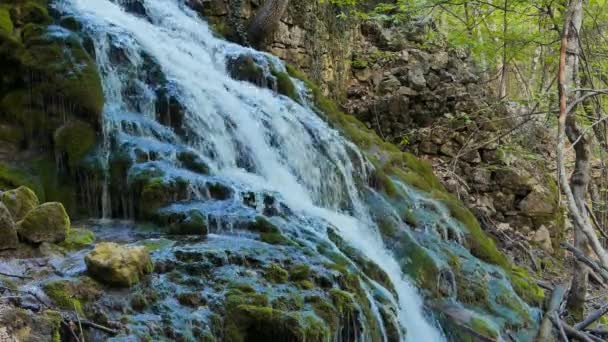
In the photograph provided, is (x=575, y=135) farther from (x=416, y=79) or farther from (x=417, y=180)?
(x=416, y=79)

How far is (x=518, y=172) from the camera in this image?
1166 cm

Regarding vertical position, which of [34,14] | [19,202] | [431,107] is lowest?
[19,202]

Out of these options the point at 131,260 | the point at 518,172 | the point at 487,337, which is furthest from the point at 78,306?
A: the point at 518,172

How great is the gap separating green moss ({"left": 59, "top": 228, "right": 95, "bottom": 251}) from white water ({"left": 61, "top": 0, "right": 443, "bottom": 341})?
1.33 m

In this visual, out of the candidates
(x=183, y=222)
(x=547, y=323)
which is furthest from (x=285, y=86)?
(x=547, y=323)

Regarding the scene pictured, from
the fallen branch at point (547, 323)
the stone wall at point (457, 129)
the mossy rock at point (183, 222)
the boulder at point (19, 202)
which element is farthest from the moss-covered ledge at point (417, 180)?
the boulder at point (19, 202)

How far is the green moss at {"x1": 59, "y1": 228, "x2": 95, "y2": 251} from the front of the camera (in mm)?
4191

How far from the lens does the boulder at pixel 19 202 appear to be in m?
3.98

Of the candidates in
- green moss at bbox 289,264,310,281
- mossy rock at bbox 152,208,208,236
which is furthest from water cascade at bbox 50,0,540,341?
green moss at bbox 289,264,310,281

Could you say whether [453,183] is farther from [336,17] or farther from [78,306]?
[78,306]

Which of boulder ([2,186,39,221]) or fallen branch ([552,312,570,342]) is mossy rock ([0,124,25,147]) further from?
fallen branch ([552,312,570,342])

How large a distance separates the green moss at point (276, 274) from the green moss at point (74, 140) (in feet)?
8.29

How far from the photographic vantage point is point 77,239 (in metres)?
4.37

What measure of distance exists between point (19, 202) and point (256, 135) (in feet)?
12.4
